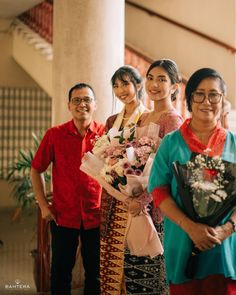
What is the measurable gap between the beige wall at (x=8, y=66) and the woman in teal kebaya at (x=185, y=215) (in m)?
7.26

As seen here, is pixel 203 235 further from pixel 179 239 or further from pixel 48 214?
pixel 48 214

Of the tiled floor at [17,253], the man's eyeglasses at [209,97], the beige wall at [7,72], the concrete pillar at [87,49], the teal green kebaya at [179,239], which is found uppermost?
the beige wall at [7,72]

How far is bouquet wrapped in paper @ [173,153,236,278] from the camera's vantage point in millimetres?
2291

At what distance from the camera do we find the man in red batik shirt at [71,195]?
3600 mm

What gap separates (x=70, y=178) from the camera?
11.9ft

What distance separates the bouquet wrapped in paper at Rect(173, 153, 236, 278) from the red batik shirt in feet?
4.35

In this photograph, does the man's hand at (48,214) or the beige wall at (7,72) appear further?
the beige wall at (7,72)

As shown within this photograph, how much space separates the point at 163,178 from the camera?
2529 mm

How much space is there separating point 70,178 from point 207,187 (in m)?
1.50

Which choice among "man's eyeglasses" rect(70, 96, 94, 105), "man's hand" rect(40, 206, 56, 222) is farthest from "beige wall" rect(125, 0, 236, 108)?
"man's hand" rect(40, 206, 56, 222)

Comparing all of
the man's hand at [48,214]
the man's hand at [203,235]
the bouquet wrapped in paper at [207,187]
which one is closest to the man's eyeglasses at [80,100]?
the man's hand at [48,214]

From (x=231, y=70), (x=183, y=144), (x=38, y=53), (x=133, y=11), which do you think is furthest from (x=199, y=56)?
(x=183, y=144)

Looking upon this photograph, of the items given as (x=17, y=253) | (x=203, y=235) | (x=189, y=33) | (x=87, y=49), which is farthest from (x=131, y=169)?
(x=189, y=33)

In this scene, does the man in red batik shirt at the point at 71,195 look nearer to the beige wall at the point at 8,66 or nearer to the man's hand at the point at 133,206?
the man's hand at the point at 133,206
